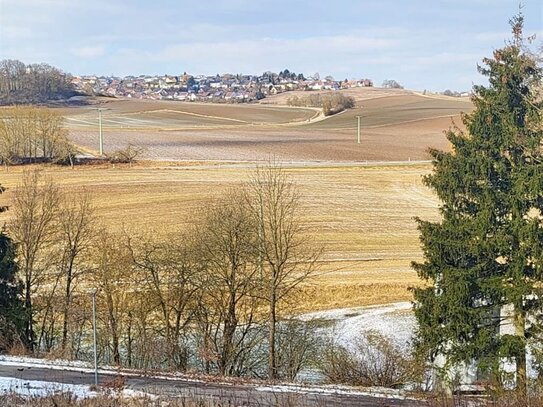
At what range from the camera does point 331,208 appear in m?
47.5

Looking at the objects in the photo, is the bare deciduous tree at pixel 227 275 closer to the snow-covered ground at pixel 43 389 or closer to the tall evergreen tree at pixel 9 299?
the tall evergreen tree at pixel 9 299

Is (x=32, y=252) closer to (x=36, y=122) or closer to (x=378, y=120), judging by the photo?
(x=36, y=122)

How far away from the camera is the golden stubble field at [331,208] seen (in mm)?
31500

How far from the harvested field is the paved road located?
5623 centimetres

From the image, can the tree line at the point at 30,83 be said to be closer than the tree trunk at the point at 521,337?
No

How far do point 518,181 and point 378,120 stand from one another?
102 meters

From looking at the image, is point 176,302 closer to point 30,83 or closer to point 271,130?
point 271,130

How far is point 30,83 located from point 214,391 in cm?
12946

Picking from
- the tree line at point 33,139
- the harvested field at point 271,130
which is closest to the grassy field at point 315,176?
the harvested field at point 271,130

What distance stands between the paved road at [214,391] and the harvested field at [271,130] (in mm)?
56230

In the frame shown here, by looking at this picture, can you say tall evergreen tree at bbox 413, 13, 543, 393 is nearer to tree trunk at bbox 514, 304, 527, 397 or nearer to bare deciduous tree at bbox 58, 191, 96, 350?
tree trunk at bbox 514, 304, 527, 397

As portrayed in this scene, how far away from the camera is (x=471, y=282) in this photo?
55.6ft

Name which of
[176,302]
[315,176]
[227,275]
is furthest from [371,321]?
[315,176]

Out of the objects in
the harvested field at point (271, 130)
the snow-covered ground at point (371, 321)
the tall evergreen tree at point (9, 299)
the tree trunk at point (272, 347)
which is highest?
the harvested field at point (271, 130)
